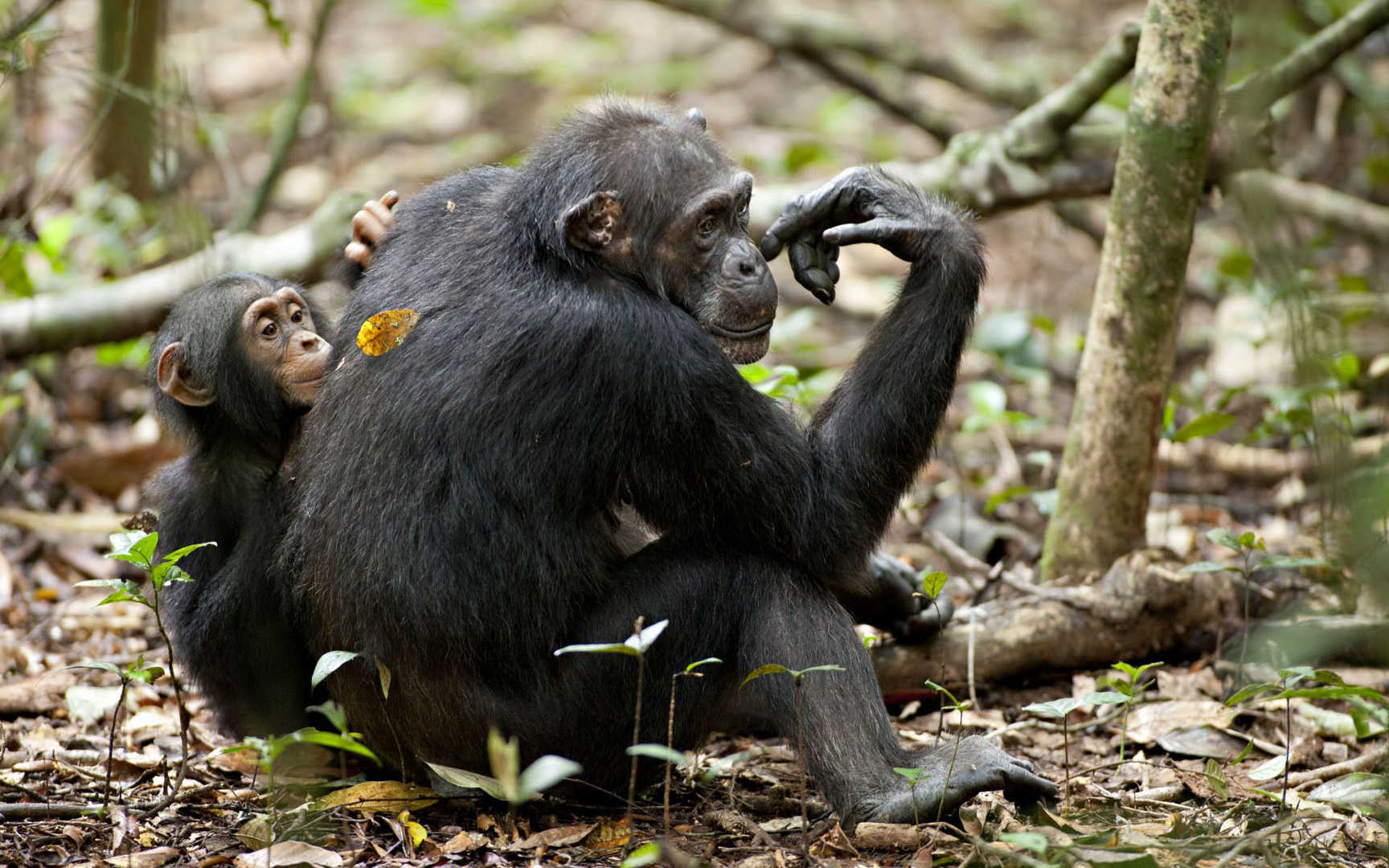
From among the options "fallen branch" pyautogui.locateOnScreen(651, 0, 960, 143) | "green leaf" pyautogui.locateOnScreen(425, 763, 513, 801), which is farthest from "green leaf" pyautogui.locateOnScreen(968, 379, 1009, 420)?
"green leaf" pyautogui.locateOnScreen(425, 763, 513, 801)

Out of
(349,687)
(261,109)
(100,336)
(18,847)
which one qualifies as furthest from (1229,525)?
(261,109)

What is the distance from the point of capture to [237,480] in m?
4.75

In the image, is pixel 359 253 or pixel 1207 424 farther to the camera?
pixel 1207 424

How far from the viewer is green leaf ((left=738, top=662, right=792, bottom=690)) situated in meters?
3.94

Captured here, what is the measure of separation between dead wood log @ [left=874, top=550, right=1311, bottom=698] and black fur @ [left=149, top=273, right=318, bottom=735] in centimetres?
237

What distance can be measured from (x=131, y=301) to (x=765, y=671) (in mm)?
5062

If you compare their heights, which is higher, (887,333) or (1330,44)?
(1330,44)

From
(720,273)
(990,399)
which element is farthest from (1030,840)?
(990,399)

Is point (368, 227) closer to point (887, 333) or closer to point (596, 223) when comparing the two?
point (596, 223)

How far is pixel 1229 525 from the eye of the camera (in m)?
7.10

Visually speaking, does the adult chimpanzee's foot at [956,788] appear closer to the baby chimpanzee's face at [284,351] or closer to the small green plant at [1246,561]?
the small green plant at [1246,561]

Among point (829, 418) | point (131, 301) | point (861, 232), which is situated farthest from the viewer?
point (131, 301)

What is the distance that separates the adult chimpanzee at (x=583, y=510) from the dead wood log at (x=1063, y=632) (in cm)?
101

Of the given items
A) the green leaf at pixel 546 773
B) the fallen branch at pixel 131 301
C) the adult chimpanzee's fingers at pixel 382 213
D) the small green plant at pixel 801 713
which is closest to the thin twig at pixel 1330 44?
the small green plant at pixel 801 713
